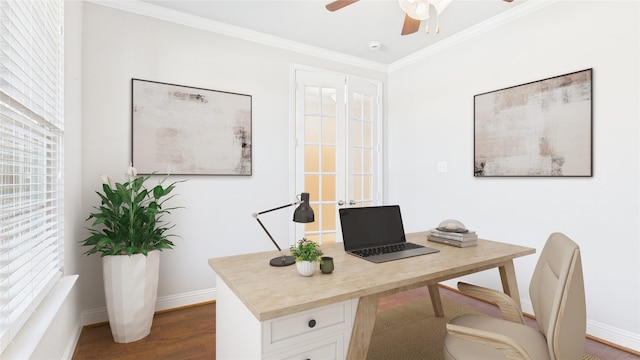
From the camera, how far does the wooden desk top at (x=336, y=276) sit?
1.15 m

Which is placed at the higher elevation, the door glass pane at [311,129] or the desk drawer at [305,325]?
the door glass pane at [311,129]

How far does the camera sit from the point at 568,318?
109cm

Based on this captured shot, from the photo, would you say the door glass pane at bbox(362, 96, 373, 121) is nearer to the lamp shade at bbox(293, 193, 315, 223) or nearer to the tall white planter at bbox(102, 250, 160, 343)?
the lamp shade at bbox(293, 193, 315, 223)

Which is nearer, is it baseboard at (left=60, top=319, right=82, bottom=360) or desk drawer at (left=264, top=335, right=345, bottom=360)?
desk drawer at (left=264, top=335, right=345, bottom=360)

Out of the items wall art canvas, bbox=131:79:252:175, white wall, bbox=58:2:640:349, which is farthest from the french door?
wall art canvas, bbox=131:79:252:175

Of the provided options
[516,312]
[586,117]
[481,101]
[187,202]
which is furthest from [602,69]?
[187,202]

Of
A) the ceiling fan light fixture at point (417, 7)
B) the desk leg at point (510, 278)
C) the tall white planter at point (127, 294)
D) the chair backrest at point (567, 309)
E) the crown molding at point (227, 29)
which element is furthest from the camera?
the crown molding at point (227, 29)

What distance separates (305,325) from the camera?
1.23 meters

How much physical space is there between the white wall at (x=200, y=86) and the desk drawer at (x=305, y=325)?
80.8 inches

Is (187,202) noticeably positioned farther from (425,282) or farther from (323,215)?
(425,282)

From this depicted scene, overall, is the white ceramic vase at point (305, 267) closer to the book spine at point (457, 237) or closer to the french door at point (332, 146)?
the book spine at point (457, 237)

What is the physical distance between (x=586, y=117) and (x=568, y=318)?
6.48ft

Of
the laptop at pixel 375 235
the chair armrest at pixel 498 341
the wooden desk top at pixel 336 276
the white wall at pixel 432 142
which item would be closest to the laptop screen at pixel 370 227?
the laptop at pixel 375 235

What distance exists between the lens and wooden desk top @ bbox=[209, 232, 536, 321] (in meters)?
1.15
